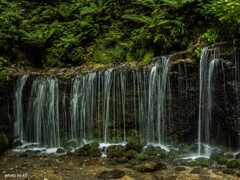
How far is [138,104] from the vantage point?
7641mm

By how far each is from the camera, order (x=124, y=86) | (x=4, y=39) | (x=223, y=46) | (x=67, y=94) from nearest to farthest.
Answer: (x=223, y=46) → (x=124, y=86) → (x=67, y=94) → (x=4, y=39)

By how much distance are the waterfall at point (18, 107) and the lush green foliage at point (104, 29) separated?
2667 mm

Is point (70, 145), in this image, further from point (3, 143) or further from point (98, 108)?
point (3, 143)

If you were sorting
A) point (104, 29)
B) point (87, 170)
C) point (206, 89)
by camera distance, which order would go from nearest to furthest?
point (87, 170)
point (206, 89)
point (104, 29)

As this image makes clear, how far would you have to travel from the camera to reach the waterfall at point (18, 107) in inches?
350

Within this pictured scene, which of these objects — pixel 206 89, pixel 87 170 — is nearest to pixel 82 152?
pixel 87 170

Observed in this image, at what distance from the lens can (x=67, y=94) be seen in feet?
28.7

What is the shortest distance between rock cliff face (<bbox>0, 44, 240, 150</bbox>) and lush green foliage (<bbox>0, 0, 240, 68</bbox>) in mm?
1426

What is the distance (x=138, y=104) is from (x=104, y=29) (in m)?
6.99

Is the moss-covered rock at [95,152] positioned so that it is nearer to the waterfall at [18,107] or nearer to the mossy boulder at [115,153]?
the mossy boulder at [115,153]

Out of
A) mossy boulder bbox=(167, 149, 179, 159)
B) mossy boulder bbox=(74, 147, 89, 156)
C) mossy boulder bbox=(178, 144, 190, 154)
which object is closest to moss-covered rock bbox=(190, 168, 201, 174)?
mossy boulder bbox=(167, 149, 179, 159)

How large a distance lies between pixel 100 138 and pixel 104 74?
271 cm

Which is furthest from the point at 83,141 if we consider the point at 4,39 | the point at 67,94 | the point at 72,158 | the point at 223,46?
the point at 4,39

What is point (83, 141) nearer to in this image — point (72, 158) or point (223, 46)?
point (72, 158)
